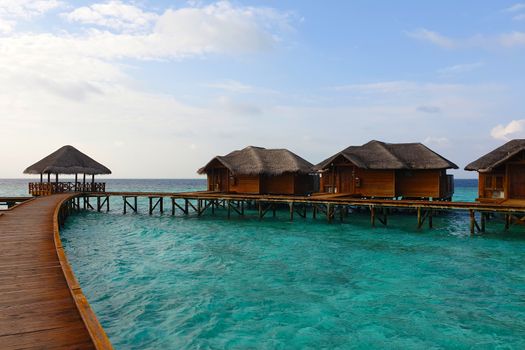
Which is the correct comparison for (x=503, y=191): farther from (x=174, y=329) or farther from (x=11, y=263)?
(x=11, y=263)

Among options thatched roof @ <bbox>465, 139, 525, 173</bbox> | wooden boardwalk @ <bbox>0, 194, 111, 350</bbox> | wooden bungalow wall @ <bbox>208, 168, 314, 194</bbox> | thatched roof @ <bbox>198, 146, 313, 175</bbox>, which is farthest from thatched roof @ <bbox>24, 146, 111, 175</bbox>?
thatched roof @ <bbox>465, 139, 525, 173</bbox>

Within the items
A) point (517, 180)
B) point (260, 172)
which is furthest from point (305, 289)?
point (260, 172)

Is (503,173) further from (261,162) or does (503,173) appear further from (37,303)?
(37,303)

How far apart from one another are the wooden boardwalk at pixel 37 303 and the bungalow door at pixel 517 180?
2257 centimetres

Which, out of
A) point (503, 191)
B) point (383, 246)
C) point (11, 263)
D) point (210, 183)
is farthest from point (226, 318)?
→ point (210, 183)

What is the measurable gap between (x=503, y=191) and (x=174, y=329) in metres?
21.9

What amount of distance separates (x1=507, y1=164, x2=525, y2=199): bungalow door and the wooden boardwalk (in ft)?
74.1

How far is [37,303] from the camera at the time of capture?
5320 mm

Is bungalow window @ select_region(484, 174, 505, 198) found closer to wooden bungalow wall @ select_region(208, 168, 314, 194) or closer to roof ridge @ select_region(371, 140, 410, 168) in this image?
roof ridge @ select_region(371, 140, 410, 168)

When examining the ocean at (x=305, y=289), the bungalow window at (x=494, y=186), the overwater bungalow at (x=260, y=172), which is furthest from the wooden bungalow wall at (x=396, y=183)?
the ocean at (x=305, y=289)

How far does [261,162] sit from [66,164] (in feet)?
52.3

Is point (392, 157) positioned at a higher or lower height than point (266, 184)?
higher

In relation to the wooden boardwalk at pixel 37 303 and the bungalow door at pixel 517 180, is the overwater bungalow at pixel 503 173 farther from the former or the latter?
the wooden boardwalk at pixel 37 303

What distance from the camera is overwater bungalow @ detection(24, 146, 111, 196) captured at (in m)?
29.7
